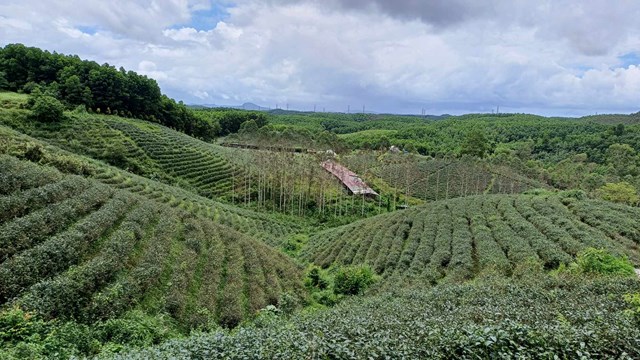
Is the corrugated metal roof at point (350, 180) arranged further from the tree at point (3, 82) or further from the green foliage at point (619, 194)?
the tree at point (3, 82)

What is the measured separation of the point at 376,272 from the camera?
2538 centimetres

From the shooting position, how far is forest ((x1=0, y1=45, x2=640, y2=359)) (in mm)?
7480

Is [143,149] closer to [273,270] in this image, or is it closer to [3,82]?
[3,82]

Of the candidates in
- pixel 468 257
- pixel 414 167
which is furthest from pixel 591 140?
pixel 468 257

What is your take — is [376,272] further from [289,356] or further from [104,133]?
[104,133]

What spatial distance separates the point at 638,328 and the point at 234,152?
2554 inches

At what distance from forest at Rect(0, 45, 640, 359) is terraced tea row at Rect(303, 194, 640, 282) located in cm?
17

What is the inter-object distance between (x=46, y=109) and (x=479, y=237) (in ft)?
171

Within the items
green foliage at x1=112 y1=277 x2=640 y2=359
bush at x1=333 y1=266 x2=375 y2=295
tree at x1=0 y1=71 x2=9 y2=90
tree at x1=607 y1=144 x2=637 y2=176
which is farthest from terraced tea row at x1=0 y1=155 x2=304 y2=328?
tree at x1=607 y1=144 x2=637 y2=176

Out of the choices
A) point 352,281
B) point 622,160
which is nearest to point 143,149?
point 352,281

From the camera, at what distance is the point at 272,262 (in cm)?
2272

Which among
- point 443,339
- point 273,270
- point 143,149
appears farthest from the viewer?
point 143,149

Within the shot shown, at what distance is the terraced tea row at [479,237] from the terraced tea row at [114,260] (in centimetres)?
835

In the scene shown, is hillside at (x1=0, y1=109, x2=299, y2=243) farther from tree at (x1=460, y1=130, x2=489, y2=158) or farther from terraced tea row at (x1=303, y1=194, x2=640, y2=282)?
tree at (x1=460, y1=130, x2=489, y2=158)
